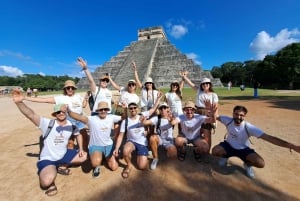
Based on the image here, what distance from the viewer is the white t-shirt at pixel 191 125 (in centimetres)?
431

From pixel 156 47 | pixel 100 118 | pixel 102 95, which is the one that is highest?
pixel 156 47

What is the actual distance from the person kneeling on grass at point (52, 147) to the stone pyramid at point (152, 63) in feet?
86.3

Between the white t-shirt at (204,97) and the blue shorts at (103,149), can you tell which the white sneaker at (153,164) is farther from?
the white t-shirt at (204,97)

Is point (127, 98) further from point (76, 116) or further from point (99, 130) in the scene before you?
point (76, 116)

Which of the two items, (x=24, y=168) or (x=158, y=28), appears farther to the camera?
(x=158, y=28)

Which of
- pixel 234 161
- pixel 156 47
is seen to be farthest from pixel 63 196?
pixel 156 47

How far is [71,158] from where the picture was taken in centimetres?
382

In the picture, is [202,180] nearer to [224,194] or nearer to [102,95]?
[224,194]

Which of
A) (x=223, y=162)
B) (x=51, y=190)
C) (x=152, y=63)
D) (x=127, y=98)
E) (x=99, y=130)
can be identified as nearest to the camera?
(x=51, y=190)

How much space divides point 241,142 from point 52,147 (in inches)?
132

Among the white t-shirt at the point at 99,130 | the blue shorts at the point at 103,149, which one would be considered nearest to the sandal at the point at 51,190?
the blue shorts at the point at 103,149

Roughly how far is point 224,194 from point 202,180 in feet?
1.51

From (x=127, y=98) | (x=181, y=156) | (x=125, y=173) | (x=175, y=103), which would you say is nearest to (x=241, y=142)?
(x=181, y=156)

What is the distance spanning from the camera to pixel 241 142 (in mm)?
3924
